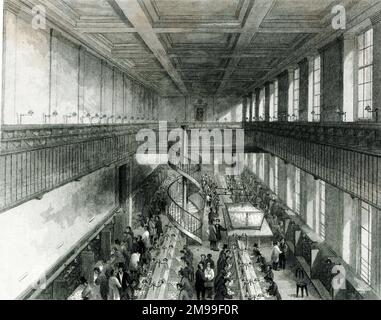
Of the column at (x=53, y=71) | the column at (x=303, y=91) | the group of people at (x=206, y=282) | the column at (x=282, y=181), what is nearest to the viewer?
the group of people at (x=206, y=282)

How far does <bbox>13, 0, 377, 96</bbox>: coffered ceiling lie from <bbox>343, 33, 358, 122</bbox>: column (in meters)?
0.81

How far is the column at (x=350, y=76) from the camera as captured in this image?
10.8m

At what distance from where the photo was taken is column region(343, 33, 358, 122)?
10789 mm

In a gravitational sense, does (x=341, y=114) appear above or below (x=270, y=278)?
above

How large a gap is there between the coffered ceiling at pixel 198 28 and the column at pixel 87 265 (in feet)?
21.1

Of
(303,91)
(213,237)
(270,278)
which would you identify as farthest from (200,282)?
(303,91)

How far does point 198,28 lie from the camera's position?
11203 mm

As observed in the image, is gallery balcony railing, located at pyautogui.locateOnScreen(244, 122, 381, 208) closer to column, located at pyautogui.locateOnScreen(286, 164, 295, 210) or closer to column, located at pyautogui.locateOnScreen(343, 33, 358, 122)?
column, located at pyautogui.locateOnScreen(343, 33, 358, 122)

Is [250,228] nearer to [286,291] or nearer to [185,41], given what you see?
[286,291]

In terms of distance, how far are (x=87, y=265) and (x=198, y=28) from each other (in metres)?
7.63

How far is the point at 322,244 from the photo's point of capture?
12320 mm

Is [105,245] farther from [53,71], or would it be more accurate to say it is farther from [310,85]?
[310,85]

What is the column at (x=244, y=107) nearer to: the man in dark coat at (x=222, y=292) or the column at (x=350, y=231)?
the column at (x=350, y=231)

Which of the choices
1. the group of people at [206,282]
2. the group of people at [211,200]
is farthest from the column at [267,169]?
the group of people at [206,282]
